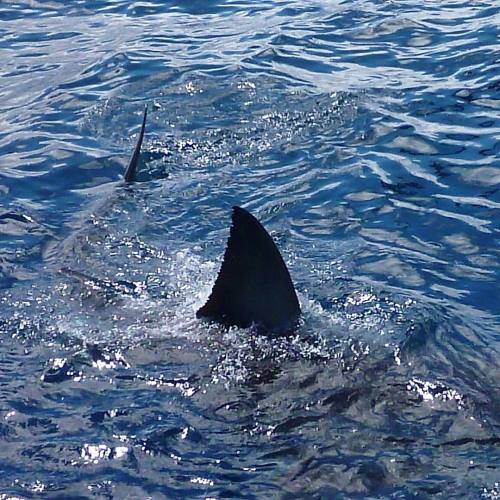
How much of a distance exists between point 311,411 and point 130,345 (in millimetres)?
1475

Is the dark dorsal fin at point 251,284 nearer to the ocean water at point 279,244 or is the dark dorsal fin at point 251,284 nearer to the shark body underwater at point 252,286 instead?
the shark body underwater at point 252,286

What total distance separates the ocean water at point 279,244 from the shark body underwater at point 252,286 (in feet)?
0.35

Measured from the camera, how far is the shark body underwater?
6910 mm

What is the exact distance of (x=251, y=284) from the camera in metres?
7.04

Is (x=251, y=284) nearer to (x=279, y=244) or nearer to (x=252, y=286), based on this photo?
(x=252, y=286)

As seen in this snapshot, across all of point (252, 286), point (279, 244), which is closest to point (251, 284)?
point (252, 286)

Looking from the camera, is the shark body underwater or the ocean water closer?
the ocean water

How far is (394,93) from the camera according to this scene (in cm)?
1202

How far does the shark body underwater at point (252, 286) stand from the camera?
691cm

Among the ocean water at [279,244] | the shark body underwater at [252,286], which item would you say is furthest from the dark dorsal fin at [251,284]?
the ocean water at [279,244]

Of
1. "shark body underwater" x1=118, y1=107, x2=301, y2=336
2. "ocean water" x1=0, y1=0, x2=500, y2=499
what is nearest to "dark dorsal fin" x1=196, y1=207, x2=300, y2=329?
"shark body underwater" x1=118, y1=107, x2=301, y2=336

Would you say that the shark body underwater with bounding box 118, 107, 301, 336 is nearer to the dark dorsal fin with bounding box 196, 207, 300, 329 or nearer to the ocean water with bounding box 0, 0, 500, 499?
the dark dorsal fin with bounding box 196, 207, 300, 329

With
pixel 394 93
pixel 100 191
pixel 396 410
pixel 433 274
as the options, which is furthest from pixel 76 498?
pixel 394 93

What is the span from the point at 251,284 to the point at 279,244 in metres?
1.87
